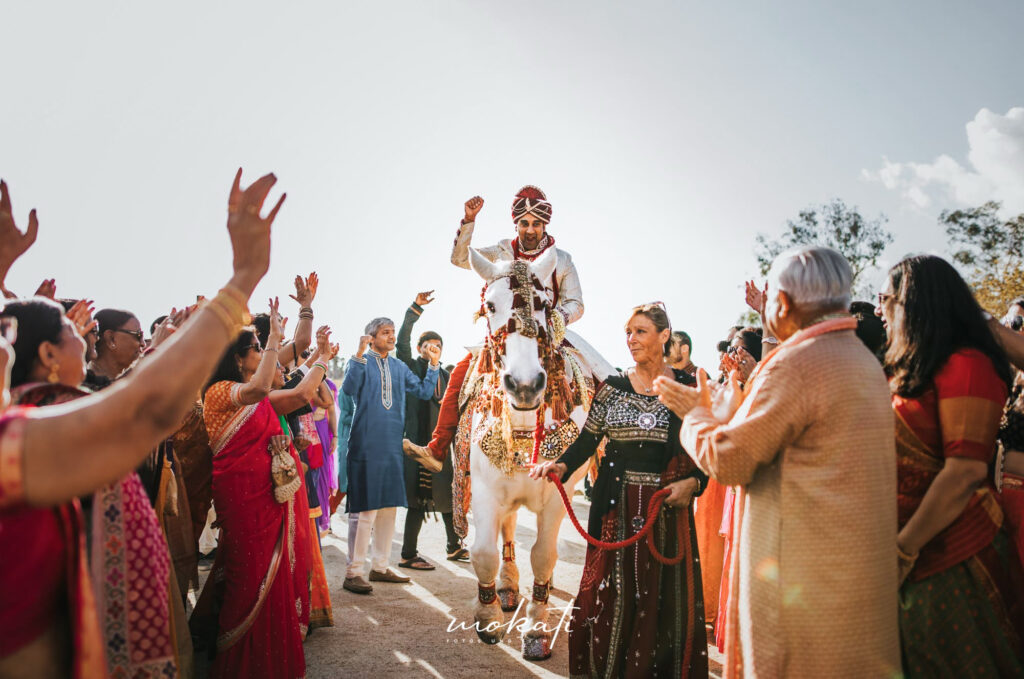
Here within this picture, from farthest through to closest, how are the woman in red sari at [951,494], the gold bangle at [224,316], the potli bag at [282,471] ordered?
the potli bag at [282,471] → the woman in red sari at [951,494] → the gold bangle at [224,316]

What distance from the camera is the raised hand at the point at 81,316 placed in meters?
3.29

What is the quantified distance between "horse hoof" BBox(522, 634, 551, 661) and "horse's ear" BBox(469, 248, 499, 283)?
2.48m

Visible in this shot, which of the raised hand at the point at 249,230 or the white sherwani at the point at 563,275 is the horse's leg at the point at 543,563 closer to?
the white sherwani at the point at 563,275

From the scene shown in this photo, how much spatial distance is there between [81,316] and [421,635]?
3210 millimetres

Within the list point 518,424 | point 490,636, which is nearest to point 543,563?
point 490,636

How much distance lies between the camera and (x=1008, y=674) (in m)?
2.38

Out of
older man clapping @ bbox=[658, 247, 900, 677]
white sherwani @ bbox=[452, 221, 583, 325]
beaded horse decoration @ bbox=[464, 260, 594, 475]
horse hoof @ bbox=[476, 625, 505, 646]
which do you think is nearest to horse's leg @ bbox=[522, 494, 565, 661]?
horse hoof @ bbox=[476, 625, 505, 646]

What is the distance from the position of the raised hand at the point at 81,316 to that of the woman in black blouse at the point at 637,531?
242cm

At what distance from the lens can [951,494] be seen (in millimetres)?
2322

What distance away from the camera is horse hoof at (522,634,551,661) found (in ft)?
14.6

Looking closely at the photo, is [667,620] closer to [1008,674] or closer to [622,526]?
[622,526]

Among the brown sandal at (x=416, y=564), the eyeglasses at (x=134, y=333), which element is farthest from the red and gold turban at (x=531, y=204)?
the brown sandal at (x=416, y=564)

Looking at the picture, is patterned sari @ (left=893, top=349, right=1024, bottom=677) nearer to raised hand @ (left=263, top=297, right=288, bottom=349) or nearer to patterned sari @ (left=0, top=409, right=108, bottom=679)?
patterned sari @ (left=0, top=409, right=108, bottom=679)

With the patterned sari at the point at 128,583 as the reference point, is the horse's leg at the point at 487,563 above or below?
below
